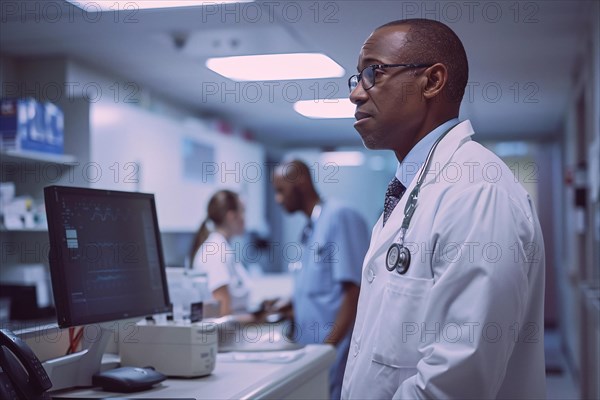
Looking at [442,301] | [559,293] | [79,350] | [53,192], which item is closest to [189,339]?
[79,350]

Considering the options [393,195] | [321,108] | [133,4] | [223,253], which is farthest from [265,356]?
[321,108]

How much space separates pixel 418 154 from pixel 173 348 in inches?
32.5

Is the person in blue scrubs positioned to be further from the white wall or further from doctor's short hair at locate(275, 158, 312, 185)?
the white wall

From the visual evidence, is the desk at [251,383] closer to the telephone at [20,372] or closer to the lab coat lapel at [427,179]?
the telephone at [20,372]

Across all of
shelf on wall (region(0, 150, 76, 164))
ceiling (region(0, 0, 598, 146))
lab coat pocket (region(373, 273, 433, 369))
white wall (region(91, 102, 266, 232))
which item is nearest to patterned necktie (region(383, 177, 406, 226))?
lab coat pocket (region(373, 273, 433, 369))

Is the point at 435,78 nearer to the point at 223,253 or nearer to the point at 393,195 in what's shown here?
the point at 393,195

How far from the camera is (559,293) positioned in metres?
7.14

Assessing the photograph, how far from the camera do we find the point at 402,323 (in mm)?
1194

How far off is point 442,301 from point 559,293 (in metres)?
6.51

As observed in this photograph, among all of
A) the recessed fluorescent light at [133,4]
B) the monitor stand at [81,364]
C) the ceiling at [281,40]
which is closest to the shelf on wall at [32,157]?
the ceiling at [281,40]

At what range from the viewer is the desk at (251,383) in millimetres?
1604

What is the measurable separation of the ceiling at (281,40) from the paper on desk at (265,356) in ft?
4.91

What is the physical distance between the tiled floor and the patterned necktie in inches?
111

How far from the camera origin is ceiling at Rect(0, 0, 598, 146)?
312 cm
